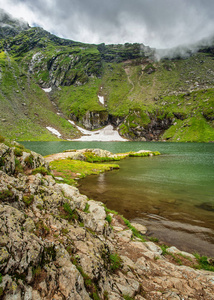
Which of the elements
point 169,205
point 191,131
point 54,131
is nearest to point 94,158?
point 169,205

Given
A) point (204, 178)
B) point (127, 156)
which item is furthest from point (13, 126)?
point (204, 178)

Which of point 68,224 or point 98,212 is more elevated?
point 68,224

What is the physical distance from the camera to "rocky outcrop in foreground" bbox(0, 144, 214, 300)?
396 centimetres

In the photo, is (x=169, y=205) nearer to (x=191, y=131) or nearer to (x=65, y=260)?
(x=65, y=260)

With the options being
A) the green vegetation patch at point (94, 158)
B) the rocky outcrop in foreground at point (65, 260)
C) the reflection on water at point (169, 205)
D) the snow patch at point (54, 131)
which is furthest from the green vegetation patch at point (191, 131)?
the rocky outcrop in foreground at point (65, 260)

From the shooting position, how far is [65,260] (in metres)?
4.98

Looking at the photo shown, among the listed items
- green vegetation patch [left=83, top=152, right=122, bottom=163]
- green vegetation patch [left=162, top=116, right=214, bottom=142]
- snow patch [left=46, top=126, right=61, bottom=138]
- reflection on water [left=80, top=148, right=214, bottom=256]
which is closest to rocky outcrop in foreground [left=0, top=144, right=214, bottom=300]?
reflection on water [left=80, top=148, right=214, bottom=256]

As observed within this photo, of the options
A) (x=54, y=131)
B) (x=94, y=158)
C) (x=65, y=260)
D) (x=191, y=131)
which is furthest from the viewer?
(x=54, y=131)

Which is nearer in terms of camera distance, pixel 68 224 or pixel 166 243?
pixel 68 224

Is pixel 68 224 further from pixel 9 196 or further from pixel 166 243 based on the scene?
pixel 166 243

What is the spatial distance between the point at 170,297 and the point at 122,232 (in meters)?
4.53

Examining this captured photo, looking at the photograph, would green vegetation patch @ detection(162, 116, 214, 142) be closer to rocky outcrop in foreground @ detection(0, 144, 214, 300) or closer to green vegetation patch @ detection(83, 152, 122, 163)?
green vegetation patch @ detection(83, 152, 122, 163)

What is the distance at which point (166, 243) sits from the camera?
393 inches

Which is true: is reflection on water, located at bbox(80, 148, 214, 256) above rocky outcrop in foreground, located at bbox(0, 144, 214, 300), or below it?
below
